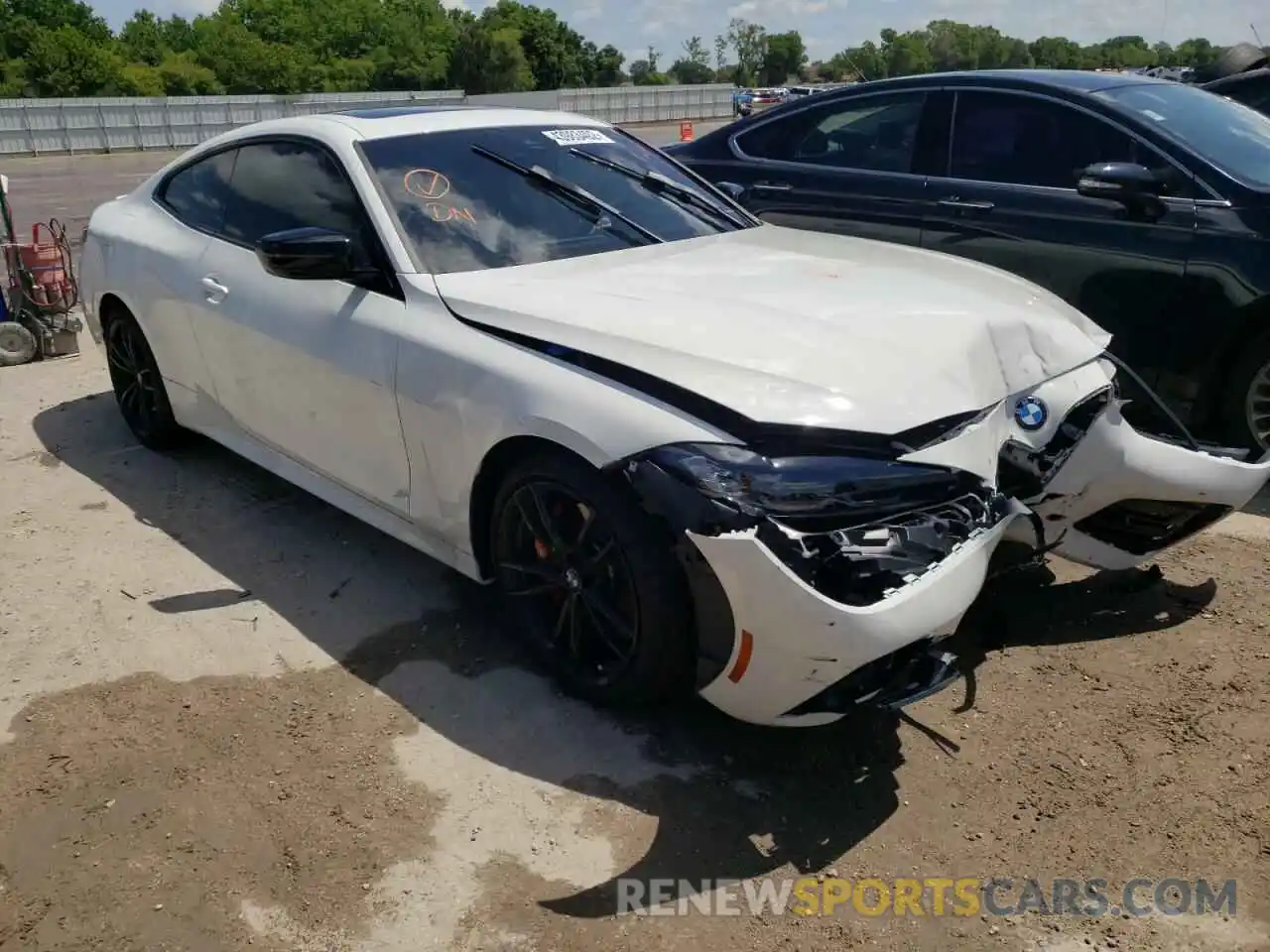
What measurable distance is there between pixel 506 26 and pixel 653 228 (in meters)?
87.0

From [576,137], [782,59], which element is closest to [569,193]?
[576,137]

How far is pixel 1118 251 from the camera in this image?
15.4 feet

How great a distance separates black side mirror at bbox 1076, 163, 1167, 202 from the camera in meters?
4.52

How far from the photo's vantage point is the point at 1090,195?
15.5 ft

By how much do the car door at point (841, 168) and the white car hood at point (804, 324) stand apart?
1.79 metres

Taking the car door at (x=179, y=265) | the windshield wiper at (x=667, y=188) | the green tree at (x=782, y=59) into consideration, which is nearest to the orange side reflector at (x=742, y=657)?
the windshield wiper at (x=667, y=188)

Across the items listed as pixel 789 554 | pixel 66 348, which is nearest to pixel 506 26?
pixel 66 348

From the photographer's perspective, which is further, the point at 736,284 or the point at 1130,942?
the point at 736,284

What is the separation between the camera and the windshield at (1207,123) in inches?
183

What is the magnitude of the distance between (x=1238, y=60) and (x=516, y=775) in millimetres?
9072

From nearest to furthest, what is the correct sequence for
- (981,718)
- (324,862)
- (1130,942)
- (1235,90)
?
(1130,942) < (324,862) < (981,718) < (1235,90)

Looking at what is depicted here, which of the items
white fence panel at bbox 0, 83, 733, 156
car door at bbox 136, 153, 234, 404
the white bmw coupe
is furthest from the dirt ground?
white fence panel at bbox 0, 83, 733, 156

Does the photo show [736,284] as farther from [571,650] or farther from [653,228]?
[571,650]

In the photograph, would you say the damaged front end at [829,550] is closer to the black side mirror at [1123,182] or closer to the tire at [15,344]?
the black side mirror at [1123,182]
